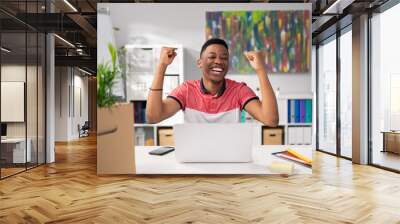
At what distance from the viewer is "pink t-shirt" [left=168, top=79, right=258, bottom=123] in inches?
206

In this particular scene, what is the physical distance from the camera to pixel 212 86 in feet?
17.2

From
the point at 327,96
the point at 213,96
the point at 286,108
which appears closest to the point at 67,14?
the point at 213,96

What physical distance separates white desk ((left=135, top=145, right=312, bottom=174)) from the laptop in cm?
9

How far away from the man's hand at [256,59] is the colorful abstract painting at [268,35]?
5cm

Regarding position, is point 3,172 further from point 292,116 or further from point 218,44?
point 292,116

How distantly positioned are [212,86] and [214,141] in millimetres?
723

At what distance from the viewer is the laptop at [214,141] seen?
518 cm

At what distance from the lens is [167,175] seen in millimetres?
5492

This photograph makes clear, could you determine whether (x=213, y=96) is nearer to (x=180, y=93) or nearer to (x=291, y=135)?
(x=180, y=93)

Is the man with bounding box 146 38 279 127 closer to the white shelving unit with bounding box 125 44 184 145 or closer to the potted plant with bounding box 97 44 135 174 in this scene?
the white shelving unit with bounding box 125 44 184 145

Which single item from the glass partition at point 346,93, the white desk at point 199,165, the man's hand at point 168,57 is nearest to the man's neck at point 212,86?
the man's hand at point 168,57

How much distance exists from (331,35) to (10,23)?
19.7ft

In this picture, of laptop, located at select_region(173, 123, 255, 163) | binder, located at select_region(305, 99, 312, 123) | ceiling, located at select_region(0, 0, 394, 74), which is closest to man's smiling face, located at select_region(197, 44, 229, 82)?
laptop, located at select_region(173, 123, 255, 163)

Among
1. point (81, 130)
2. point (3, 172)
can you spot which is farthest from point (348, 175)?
point (81, 130)
